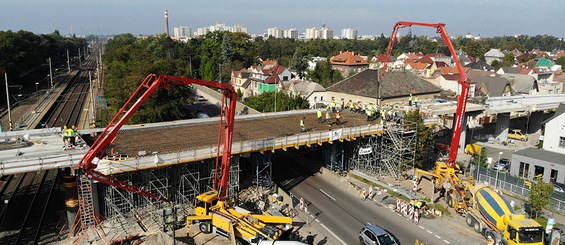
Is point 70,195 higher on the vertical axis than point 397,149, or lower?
lower

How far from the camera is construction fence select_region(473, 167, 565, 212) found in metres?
29.3

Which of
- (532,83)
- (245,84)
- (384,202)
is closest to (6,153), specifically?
(384,202)

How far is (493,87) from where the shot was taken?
65312mm

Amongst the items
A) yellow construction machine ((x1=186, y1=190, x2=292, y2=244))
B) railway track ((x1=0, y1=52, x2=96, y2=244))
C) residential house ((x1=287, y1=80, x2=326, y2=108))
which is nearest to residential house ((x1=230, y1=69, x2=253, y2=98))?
residential house ((x1=287, y1=80, x2=326, y2=108))

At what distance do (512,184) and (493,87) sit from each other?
36.9 meters

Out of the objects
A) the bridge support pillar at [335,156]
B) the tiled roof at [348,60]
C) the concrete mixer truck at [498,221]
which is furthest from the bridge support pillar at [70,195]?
the tiled roof at [348,60]

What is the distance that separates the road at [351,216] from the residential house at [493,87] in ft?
135

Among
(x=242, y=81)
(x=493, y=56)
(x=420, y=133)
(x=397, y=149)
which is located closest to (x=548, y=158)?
(x=420, y=133)

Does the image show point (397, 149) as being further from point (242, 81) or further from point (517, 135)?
point (242, 81)

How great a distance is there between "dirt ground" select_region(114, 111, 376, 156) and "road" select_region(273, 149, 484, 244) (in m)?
3.91

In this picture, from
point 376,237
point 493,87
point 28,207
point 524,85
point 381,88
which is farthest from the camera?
point 524,85

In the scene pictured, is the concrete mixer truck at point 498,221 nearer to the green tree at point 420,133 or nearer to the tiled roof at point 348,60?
the green tree at point 420,133

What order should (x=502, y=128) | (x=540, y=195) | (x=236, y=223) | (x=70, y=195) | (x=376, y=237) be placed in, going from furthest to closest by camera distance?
(x=502, y=128) < (x=540, y=195) < (x=70, y=195) < (x=236, y=223) < (x=376, y=237)

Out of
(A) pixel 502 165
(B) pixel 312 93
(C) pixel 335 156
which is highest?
(B) pixel 312 93
